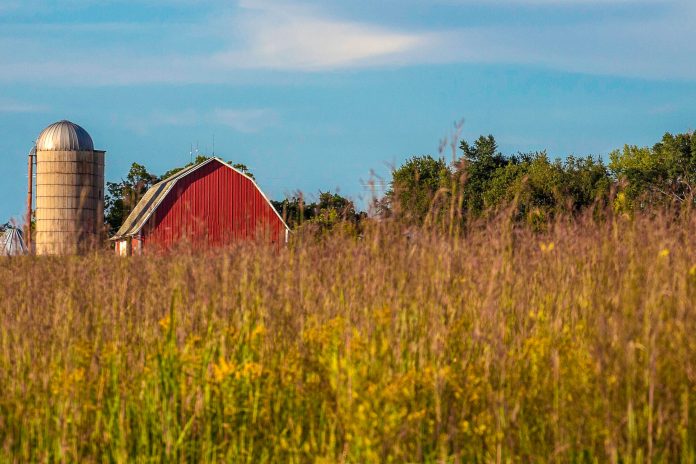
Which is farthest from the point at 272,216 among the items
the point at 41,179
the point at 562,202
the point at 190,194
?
the point at 562,202

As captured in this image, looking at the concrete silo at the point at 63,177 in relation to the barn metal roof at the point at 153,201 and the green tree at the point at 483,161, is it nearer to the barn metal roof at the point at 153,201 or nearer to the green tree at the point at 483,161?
the barn metal roof at the point at 153,201

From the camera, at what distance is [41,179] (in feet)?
159

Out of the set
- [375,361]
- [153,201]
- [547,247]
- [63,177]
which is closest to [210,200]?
[153,201]

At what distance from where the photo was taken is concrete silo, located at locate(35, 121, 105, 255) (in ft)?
156

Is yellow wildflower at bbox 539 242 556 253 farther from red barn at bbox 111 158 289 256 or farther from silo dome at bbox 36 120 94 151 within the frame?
silo dome at bbox 36 120 94 151

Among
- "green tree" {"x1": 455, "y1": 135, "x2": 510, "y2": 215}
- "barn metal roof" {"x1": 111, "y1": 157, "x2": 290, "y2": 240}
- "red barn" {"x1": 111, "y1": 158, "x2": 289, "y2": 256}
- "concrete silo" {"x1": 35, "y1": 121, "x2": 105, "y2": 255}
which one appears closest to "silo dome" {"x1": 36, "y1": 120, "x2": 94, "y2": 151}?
"concrete silo" {"x1": 35, "y1": 121, "x2": 105, "y2": 255}

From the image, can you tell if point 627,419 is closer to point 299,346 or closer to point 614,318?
point 614,318

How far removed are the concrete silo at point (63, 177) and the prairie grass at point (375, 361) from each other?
43275 mm

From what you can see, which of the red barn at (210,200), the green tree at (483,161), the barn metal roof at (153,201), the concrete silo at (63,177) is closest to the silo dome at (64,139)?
the concrete silo at (63,177)

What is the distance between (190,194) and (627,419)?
39.4 m

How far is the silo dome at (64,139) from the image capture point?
4891cm

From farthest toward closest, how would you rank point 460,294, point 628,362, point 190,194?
point 190,194 < point 460,294 < point 628,362

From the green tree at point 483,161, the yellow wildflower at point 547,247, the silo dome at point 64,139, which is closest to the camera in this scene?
the yellow wildflower at point 547,247

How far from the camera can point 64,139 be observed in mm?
49094
